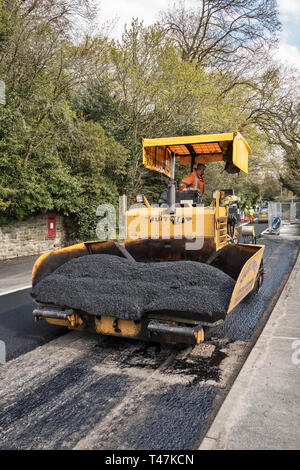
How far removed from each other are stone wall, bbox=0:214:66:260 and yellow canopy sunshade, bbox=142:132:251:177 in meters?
7.59

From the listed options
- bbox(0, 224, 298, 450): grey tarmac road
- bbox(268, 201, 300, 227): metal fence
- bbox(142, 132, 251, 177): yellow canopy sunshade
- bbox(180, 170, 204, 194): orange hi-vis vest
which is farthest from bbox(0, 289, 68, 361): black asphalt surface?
bbox(268, 201, 300, 227): metal fence

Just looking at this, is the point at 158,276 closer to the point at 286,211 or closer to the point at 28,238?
the point at 28,238

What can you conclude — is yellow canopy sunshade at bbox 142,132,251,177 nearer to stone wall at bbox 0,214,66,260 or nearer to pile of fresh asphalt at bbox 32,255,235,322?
pile of fresh asphalt at bbox 32,255,235,322

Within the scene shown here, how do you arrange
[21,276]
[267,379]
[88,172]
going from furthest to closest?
[88,172] → [21,276] → [267,379]

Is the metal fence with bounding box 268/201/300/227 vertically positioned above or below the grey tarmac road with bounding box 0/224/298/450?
above

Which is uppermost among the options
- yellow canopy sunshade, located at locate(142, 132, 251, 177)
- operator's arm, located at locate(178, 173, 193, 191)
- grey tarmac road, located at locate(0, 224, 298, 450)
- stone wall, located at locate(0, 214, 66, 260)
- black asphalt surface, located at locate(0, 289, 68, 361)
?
yellow canopy sunshade, located at locate(142, 132, 251, 177)

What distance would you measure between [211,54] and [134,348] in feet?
79.8

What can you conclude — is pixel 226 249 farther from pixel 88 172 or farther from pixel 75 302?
pixel 88 172

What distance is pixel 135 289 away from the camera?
3.99 meters


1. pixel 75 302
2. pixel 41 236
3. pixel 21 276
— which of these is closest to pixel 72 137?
pixel 41 236

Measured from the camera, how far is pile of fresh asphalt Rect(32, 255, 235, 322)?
145 inches

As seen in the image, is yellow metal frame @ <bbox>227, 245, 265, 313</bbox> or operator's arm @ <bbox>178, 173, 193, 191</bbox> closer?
yellow metal frame @ <bbox>227, 245, 265, 313</bbox>

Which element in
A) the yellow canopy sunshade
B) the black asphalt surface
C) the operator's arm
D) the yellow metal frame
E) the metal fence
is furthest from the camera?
the metal fence
